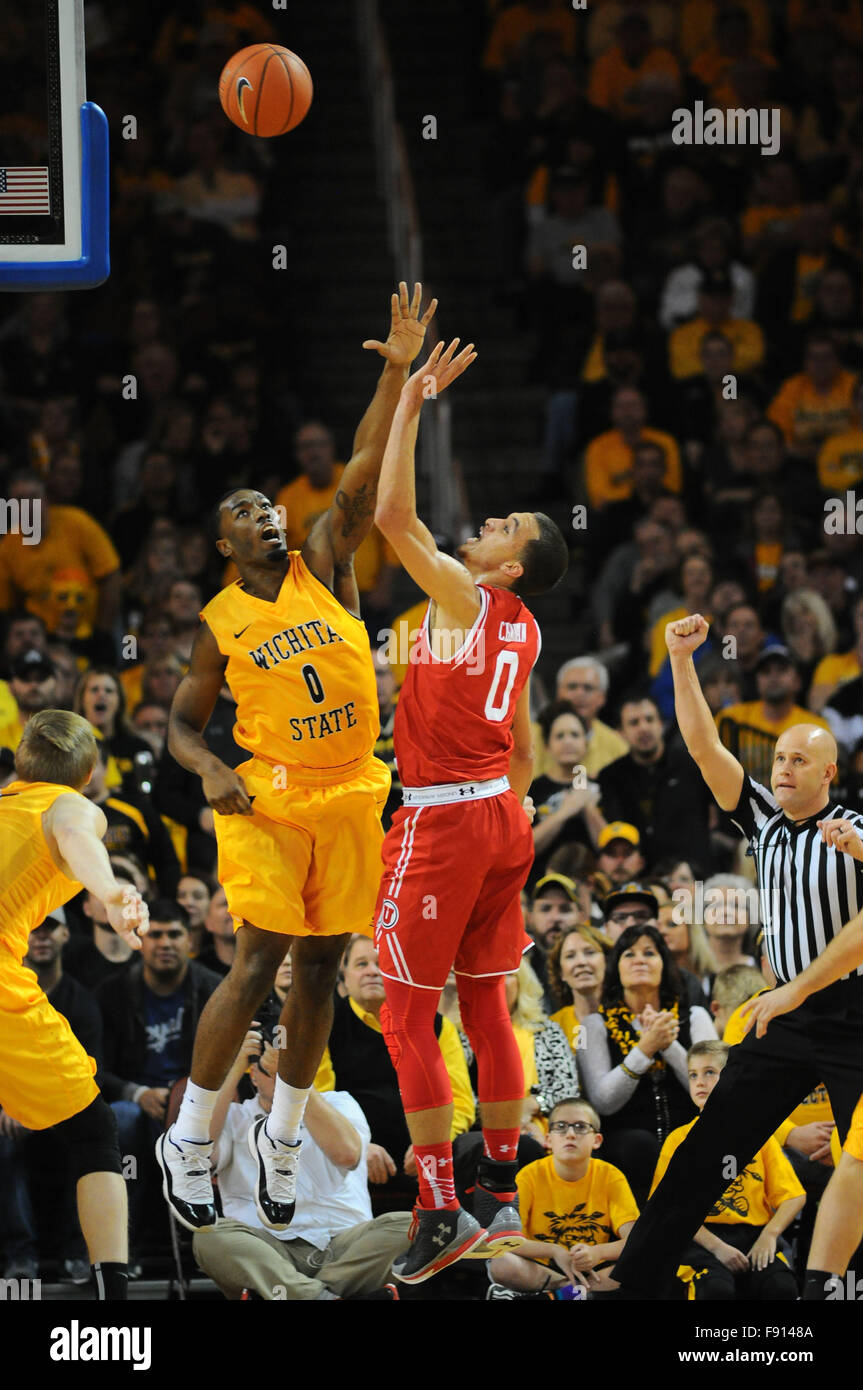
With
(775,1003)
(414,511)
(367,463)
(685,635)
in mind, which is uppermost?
(367,463)

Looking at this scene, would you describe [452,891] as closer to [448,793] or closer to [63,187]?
[448,793]

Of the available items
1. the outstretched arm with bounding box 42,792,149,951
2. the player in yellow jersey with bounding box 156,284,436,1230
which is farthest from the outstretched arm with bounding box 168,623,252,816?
the outstretched arm with bounding box 42,792,149,951

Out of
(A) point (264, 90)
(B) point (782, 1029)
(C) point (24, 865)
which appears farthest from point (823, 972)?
(A) point (264, 90)

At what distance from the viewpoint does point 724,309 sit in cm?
1344

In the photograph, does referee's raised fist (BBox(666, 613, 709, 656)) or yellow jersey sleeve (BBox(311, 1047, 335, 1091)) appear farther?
yellow jersey sleeve (BBox(311, 1047, 335, 1091))

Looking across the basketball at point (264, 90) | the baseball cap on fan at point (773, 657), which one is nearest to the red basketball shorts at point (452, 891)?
the basketball at point (264, 90)

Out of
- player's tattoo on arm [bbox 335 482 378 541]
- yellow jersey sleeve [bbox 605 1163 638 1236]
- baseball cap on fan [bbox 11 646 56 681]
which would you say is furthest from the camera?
baseball cap on fan [bbox 11 646 56 681]

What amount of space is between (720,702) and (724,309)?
386 cm

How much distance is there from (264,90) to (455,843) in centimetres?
290

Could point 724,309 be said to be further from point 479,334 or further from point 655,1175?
point 655,1175

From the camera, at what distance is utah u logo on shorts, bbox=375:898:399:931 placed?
6508 millimetres

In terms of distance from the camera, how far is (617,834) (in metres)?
9.52

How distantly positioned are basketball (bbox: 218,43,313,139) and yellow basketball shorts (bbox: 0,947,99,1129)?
3137 millimetres

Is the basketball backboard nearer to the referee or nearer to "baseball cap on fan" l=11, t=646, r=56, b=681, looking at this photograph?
the referee
